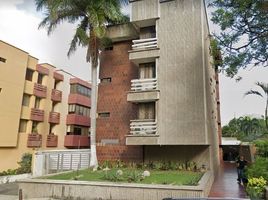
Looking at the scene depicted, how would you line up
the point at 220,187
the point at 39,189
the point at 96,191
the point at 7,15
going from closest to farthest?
the point at 7,15
the point at 96,191
the point at 39,189
the point at 220,187

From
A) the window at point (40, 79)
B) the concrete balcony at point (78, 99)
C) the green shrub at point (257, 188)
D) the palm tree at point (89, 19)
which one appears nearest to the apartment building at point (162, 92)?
the palm tree at point (89, 19)

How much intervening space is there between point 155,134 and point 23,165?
1493cm

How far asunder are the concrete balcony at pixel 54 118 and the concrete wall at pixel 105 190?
1828cm

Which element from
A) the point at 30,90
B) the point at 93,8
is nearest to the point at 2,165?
the point at 30,90

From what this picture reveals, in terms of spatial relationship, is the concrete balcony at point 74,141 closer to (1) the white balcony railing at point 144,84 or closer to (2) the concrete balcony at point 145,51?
(1) the white balcony railing at point 144,84

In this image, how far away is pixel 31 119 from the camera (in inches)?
1096

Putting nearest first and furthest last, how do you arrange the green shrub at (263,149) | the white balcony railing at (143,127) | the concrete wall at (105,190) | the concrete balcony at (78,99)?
the concrete wall at (105,190) → the white balcony railing at (143,127) → the green shrub at (263,149) → the concrete balcony at (78,99)

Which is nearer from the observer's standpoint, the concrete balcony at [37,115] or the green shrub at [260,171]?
the green shrub at [260,171]

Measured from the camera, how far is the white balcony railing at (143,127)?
16969 mm

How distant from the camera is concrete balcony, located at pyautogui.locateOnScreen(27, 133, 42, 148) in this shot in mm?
27267

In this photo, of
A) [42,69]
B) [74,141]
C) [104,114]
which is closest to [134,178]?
[104,114]

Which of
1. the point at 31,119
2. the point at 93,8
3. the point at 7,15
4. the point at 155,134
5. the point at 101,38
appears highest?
the point at 93,8

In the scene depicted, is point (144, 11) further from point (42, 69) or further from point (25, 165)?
point (25, 165)

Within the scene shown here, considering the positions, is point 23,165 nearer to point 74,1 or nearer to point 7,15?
point 74,1
